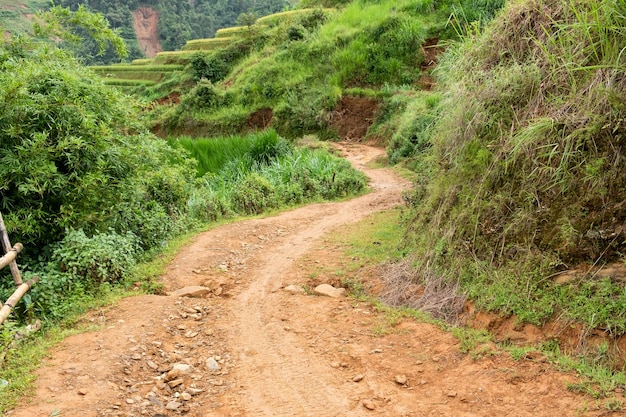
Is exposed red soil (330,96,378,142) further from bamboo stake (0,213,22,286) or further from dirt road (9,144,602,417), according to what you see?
bamboo stake (0,213,22,286)

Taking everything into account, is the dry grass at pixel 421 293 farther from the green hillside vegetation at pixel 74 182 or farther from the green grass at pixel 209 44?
the green grass at pixel 209 44

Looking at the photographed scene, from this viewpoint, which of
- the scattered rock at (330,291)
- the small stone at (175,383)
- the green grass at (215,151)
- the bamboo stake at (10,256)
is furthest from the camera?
the green grass at (215,151)

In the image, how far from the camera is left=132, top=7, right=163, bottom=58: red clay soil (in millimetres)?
51969

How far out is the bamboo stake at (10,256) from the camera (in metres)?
4.23

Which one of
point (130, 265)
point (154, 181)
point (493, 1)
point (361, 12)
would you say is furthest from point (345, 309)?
point (361, 12)

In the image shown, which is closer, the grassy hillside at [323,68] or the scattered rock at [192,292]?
the scattered rock at [192,292]

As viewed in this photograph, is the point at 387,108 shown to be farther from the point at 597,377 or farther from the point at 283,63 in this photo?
the point at 597,377

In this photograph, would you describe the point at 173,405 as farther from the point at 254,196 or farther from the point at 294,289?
the point at 254,196

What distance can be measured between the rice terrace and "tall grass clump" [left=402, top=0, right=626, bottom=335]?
2cm

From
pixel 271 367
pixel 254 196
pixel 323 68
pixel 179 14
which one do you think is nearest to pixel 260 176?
pixel 254 196

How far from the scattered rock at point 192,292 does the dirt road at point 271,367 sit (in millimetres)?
18

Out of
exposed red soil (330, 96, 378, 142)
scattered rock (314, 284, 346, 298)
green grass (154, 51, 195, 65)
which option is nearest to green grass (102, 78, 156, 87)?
green grass (154, 51, 195, 65)

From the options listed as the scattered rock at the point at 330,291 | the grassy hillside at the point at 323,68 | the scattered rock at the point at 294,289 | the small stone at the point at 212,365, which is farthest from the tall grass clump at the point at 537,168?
the grassy hillside at the point at 323,68

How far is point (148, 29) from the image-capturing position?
175ft
